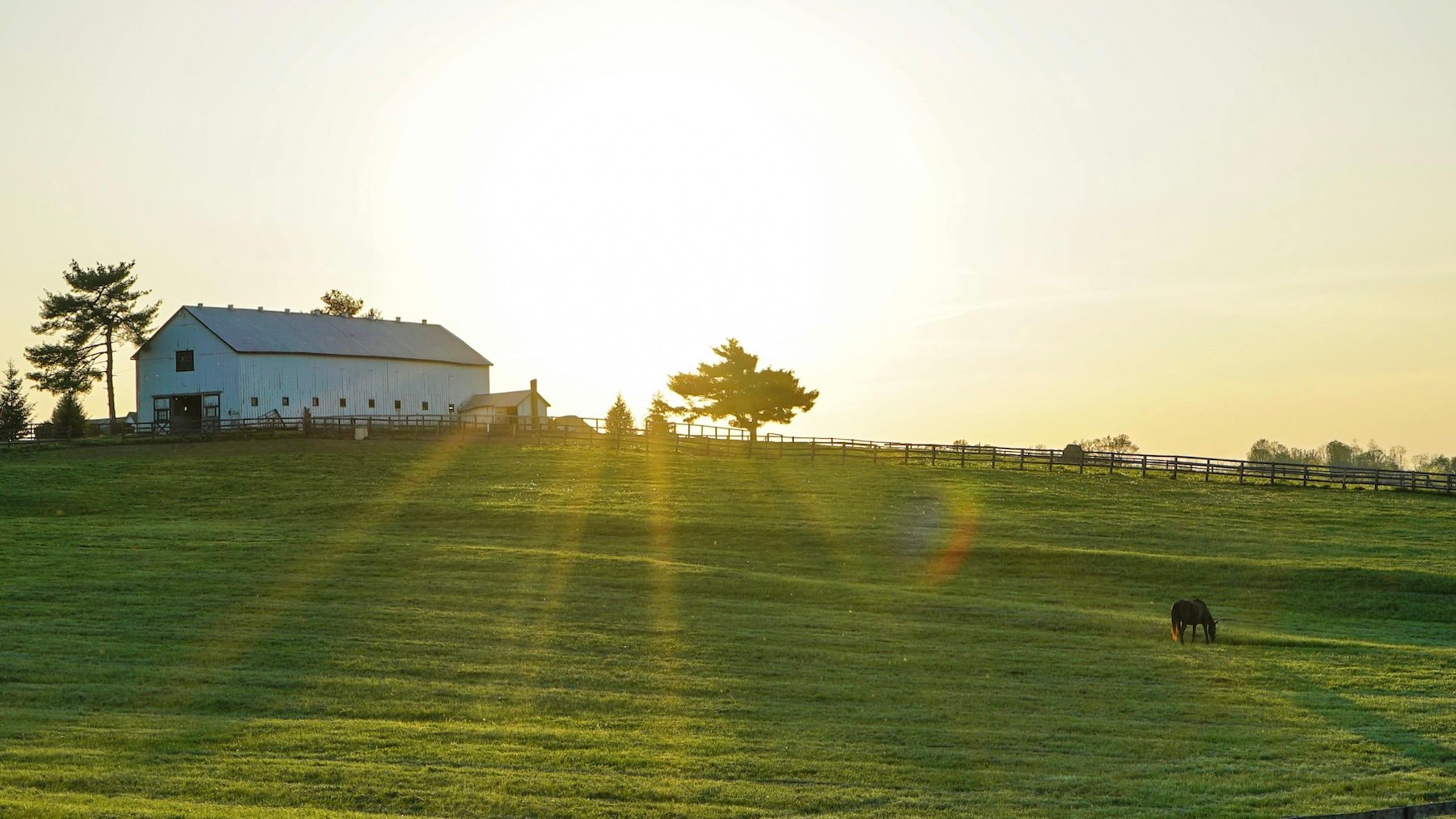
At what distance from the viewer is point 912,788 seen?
51.3 feet

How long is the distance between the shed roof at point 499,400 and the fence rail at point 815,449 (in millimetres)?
6859

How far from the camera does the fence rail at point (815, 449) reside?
6166 centimetres

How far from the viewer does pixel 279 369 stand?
259 feet

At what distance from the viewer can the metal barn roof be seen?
79.2 m

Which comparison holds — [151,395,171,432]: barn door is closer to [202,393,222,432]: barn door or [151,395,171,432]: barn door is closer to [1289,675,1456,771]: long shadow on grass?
[202,393,222,432]: barn door

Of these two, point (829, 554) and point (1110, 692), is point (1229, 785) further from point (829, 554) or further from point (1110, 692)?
point (829, 554)

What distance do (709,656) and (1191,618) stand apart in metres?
10.8

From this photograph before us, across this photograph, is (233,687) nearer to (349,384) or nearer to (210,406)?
(210,406)

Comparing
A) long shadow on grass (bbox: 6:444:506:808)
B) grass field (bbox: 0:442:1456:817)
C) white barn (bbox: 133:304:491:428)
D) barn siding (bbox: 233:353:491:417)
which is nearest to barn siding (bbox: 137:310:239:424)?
white barn (bbox: 133:304:491:428)

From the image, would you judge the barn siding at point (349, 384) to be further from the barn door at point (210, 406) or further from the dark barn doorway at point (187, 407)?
the dark barn doorway at point (187, 407)

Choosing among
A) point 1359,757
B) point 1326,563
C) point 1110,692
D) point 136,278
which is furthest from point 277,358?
point 1359,757

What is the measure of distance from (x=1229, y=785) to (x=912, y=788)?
3806 mm

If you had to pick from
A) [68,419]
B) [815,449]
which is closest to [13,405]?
[68,419]

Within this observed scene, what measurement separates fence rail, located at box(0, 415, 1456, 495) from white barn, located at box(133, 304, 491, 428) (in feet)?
5.65
